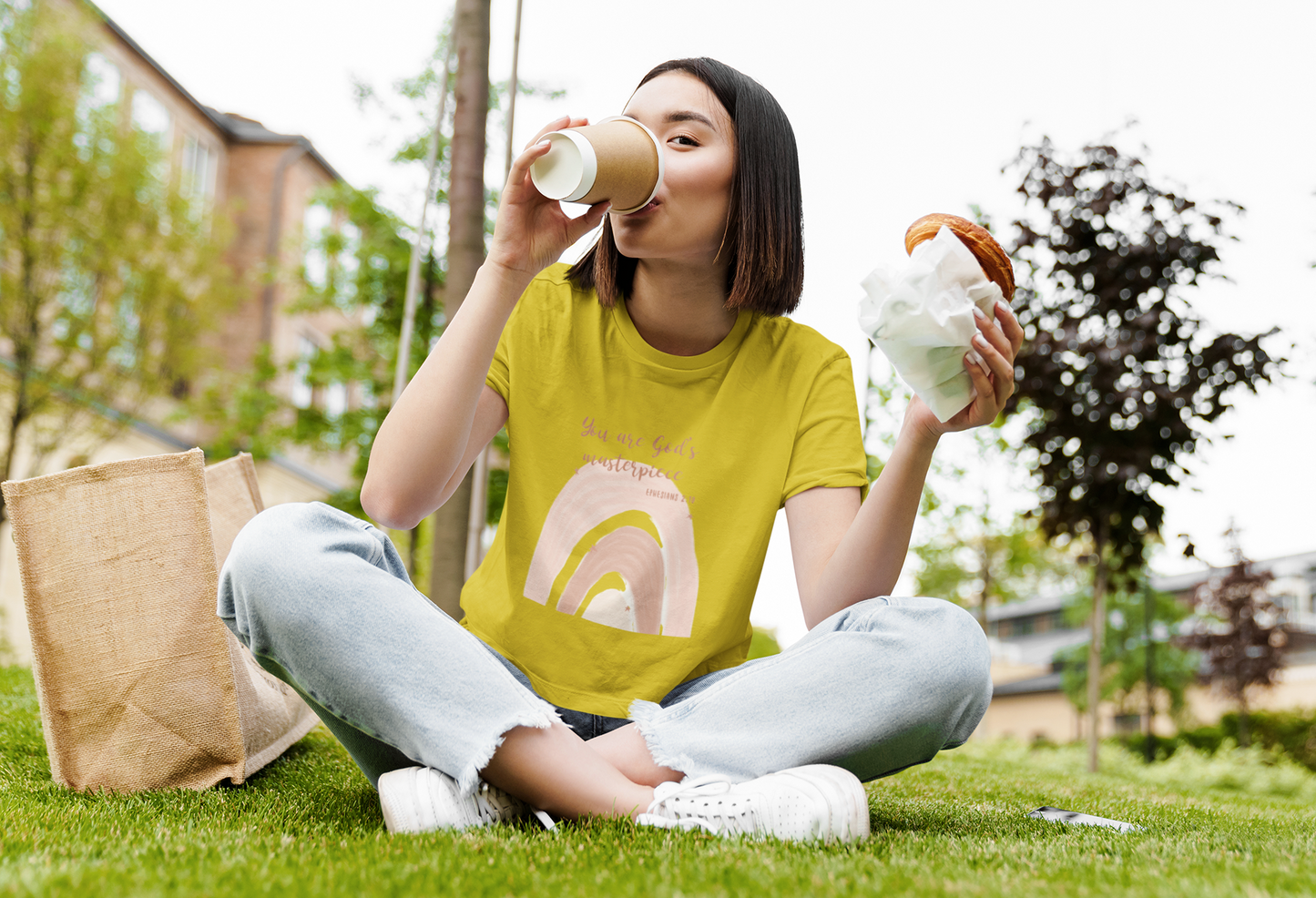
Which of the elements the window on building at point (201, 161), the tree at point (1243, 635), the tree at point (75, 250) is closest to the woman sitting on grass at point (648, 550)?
the tree at point (75, 250)

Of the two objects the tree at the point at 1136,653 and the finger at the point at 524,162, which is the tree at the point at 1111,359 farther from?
the tree at the point at 1136,653

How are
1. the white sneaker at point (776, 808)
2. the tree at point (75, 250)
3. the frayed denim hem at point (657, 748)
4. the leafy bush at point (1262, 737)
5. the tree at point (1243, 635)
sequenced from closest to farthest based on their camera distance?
the white sneaker at point (776, 808), the frayed denim hem at point (657, 748), the tree at point (75, 250), the leafy bush at point (1262, 737), the tree at point (1243, 635)

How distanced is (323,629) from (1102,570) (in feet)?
24.1

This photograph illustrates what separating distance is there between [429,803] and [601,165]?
1156 mm

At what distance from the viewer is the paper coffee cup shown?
1.82 m

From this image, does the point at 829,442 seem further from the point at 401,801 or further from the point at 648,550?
the point at 401,801

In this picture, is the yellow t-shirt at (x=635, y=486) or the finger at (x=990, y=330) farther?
the yellow t-shirt at (x=635, y=486)

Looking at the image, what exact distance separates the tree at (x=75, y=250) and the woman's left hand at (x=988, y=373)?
11.4m

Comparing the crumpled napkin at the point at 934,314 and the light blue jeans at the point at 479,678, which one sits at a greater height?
the crumpled napkin at the point at 934,314

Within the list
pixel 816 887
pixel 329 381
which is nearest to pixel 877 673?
pixel 816 887

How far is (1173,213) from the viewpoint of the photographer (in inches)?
288

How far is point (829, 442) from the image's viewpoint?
224 centimetres

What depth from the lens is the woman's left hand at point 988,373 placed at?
178 cm

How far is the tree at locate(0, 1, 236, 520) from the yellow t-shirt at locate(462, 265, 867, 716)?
10.6 m
